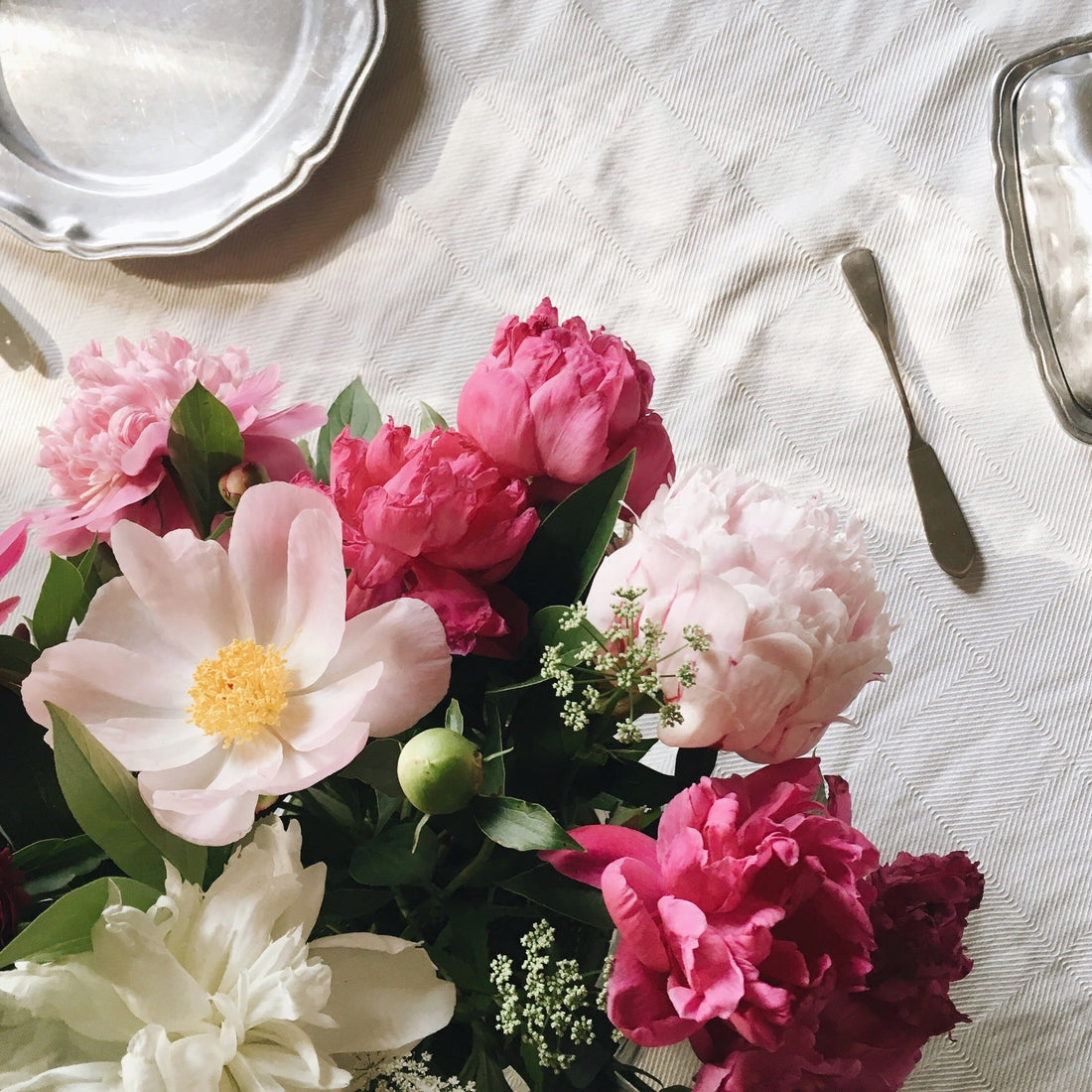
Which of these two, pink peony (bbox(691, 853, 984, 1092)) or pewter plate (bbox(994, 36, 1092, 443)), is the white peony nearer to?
pink peony (bbox(691, 853, 984, 1092))

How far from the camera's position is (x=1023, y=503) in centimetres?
48

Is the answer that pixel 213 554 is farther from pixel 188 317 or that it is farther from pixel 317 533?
pixel 188 317

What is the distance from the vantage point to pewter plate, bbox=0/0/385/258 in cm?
51

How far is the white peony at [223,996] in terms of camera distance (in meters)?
0.19

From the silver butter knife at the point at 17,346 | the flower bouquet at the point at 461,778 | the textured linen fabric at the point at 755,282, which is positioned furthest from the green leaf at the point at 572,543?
the silver butter knife at the point at 17,346

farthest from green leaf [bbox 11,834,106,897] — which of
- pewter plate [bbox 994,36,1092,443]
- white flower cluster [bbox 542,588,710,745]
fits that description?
pewter plate [bbox 994,36,1092,443]

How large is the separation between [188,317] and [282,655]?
35cm

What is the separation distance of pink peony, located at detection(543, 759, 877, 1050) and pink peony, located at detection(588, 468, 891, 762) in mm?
17

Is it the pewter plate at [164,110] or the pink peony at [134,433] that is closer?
the pink peony at [134,433]

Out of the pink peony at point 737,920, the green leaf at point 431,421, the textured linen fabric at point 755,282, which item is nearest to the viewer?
the pink peony at point 737,920

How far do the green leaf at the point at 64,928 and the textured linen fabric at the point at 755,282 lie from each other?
13.1 inches

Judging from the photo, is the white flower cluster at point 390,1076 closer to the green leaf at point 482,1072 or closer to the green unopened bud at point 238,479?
the green leaf at point 482,1072

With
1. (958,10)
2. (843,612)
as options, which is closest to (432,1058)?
(843,612)

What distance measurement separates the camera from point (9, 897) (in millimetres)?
211
